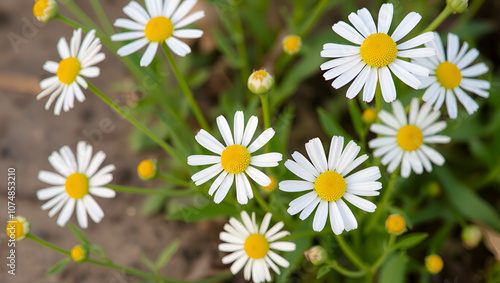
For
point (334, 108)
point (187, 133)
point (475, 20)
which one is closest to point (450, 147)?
point (334, 108)

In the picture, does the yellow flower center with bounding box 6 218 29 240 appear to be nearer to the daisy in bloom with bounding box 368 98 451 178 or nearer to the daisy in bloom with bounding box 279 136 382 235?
the daisy in bloom with bounding box 279 136 382 235

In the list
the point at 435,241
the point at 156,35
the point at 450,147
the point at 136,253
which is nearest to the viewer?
the point at 156,35

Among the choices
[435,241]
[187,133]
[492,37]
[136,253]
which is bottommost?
[435,241]

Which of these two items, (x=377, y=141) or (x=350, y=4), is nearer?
(x=377, y=141)

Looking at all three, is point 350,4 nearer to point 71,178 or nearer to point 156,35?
point 156,35

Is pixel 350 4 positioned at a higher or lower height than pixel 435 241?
higher

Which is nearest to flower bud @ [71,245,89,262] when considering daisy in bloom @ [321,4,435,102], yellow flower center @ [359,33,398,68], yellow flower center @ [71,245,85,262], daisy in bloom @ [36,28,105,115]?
yellow flower center @ [71,245,85,262]

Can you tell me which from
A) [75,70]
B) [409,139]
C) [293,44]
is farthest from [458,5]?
[75,70]

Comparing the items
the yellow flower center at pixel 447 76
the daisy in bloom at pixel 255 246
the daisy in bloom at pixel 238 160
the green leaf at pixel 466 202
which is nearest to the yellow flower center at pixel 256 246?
the daisy in bloom at pixel 255 246
